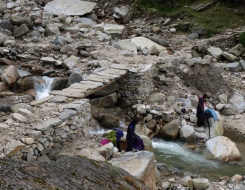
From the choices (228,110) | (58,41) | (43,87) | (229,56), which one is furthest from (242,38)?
(43,87)

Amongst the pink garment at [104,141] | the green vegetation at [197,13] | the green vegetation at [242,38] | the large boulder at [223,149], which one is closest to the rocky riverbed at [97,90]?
the pink garment at [104,141]

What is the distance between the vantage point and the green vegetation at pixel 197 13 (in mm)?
17859

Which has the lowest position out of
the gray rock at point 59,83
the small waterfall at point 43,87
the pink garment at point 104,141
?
the small waterfall at point 43,87

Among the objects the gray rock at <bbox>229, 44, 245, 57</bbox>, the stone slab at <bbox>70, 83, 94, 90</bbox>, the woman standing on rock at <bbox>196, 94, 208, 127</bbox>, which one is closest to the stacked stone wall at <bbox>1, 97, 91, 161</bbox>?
the stone slab at <bbox>70, 83, 94, 90</bbox>

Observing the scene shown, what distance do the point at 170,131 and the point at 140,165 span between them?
4.01 meters

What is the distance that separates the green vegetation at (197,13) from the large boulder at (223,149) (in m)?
9.35

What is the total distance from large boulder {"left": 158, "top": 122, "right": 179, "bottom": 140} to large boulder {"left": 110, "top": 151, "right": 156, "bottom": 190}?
11.3 feet

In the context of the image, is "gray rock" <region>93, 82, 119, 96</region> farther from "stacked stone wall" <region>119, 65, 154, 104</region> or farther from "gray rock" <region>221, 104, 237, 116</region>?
"gray rock" <region>221, 104, 237, 116</region>

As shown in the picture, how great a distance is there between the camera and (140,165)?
19.2ft

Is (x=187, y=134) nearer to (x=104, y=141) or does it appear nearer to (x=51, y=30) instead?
(x=104, y=141)

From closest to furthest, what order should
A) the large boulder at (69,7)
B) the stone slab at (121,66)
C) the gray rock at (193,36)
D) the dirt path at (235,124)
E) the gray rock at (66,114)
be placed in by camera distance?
the gray rock at (66,114) → the dirt path at (235,124) → the stone slab at (121,66) → the gray rock at (193,36) → the large boulder at (69,7)

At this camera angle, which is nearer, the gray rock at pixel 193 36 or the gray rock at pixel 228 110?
the gray rock at pixel 228 110

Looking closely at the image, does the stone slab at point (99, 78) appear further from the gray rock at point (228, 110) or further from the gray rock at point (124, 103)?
the gray rock at point (228, 110)

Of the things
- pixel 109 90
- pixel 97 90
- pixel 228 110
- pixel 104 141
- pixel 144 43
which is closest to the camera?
pixel 104 141
